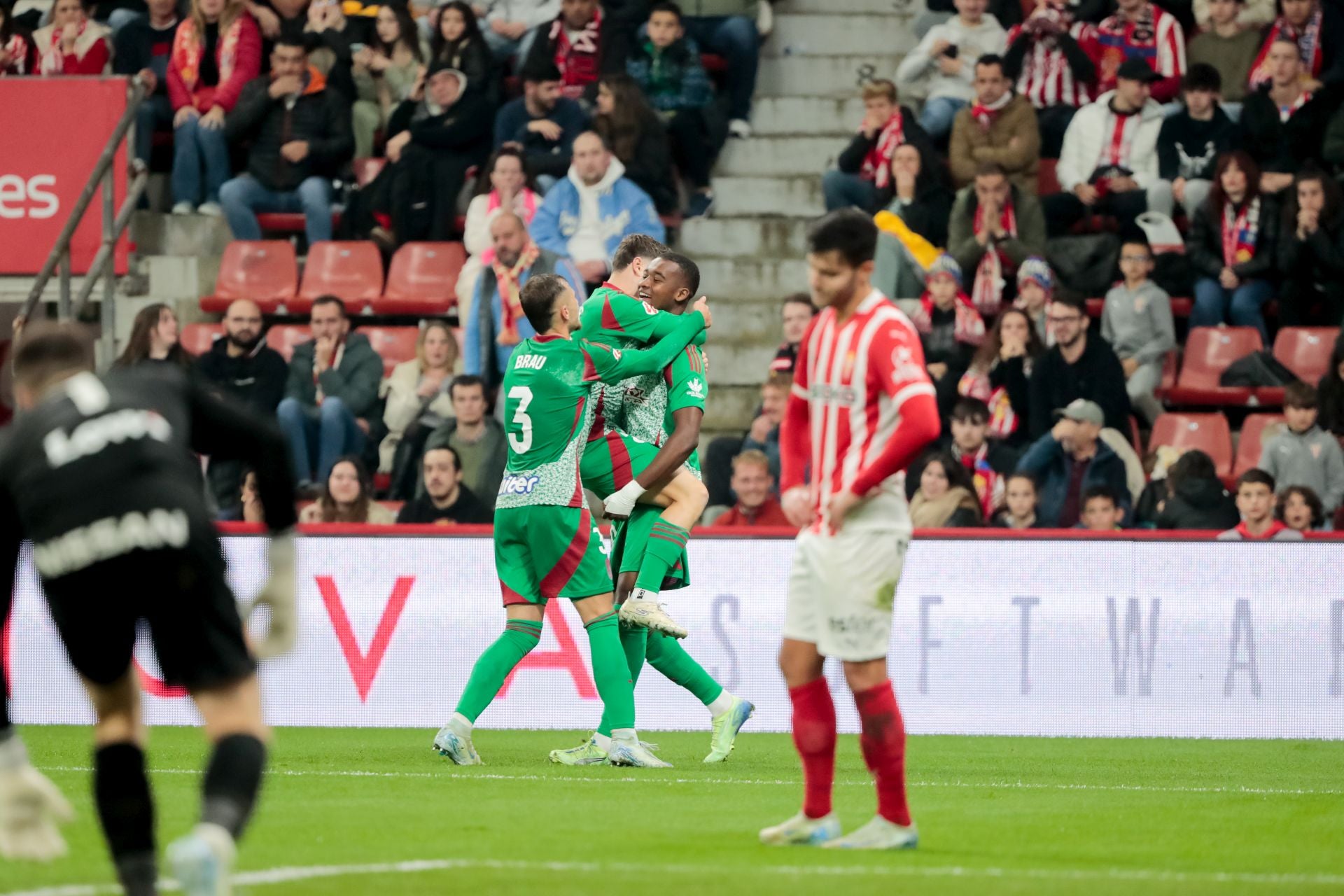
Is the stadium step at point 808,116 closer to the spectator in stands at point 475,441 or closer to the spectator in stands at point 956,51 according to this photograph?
the spectator in stands at point 956,51

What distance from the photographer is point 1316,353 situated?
16.9 m

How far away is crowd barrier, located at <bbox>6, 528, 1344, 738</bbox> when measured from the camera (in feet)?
43.2

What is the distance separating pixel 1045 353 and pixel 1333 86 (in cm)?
378

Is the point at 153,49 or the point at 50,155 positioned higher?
the point at 153,49

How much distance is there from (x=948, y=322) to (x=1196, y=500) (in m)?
2.79

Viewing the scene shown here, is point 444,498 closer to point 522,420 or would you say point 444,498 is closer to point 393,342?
point 393,342

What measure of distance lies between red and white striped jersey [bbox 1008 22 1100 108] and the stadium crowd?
2 cm

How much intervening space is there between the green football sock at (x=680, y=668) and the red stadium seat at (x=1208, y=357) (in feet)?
23.6

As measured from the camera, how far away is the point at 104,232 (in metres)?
17.7

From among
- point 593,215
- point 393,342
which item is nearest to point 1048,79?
point 593,215

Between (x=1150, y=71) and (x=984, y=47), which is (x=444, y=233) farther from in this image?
(x=1150, y=71)

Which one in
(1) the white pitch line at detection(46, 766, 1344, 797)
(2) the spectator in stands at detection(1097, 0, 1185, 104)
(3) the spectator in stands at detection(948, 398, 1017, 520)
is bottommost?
(1) the white pitch line at detection(46, 766, 1344, 797)

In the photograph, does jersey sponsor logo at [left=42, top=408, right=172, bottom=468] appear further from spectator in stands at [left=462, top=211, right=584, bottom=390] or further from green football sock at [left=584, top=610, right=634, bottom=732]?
spectator in stands at [left=462, top=211, right=584, bottom=390]

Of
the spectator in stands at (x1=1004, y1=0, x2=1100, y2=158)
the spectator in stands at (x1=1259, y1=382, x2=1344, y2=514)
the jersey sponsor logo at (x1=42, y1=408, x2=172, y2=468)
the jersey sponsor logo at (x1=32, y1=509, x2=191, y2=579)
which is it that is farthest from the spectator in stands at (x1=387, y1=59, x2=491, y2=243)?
the jersey sponsor logo at (x1=32, y1=509, x2=191, y2=579)
